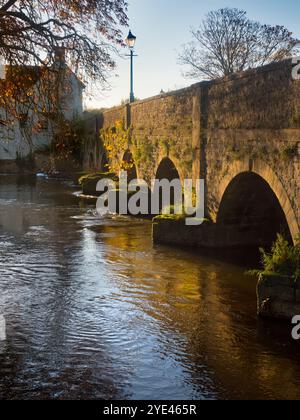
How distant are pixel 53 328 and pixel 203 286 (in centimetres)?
364

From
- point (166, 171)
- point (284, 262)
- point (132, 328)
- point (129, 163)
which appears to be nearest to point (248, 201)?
point (284, 262)

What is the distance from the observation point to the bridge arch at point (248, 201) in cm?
1321

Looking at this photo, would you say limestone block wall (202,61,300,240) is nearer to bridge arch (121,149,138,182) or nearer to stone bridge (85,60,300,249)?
stone bridge (85,60,300,249)

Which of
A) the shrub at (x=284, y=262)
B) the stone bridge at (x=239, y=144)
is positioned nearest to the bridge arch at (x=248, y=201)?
the stone bridge at (x=239, y=144)

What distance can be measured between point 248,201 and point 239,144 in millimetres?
2049

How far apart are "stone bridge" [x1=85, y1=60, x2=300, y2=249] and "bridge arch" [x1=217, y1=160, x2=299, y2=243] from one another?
0.02 meters

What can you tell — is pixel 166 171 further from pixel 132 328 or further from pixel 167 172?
pixel 132 328

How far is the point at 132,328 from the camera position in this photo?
29.2 ft

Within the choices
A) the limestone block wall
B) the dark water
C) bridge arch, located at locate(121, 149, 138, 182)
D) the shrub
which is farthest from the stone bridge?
bridge arch, located at locate(121, 149, 138, 182)

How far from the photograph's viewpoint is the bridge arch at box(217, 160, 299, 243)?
43.3ft

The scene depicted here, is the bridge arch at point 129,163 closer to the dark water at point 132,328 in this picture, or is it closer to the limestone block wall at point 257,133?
the dark water at point 132,328
